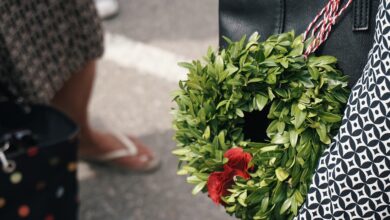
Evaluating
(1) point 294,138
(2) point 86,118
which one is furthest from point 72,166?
(1) point 294,138

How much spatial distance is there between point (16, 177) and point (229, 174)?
741 mm

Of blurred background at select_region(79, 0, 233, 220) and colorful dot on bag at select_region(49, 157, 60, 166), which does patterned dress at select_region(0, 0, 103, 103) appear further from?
blurred background at select_region(79, 0, 233, 220)

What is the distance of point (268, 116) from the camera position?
1.00m

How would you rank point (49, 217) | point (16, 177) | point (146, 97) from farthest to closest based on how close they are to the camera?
point (146, 97) → point (49, 217) → point (16, 177)

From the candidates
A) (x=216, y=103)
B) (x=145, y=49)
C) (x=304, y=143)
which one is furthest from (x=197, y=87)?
(x=145, y=49)

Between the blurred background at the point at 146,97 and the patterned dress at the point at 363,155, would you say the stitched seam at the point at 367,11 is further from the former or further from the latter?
the blurred background at the point at 146,97

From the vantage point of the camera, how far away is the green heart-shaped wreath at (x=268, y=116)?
0.96m

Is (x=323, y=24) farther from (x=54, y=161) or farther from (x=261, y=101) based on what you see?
(x=54, y=161)

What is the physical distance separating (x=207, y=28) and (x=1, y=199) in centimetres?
174

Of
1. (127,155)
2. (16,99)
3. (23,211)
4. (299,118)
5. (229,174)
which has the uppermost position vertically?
(299,118)

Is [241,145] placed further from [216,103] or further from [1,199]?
[1,199]

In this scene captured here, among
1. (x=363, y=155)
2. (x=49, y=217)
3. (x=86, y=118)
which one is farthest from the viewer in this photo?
(x=86, y=118)

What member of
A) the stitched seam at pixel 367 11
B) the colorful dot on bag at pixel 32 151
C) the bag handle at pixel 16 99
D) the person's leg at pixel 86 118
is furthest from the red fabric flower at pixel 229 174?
the person's leg at pixel 86 118

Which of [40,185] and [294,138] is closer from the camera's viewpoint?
[294,138]
